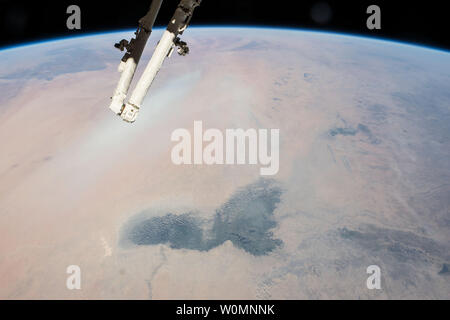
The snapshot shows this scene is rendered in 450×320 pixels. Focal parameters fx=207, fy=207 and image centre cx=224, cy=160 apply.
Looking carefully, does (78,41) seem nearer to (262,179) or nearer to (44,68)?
(44,68)

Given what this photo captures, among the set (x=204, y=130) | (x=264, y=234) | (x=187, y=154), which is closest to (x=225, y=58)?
(x=204, y=130)

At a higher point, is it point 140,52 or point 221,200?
point 140,52

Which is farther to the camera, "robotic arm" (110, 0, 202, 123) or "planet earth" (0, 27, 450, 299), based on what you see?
"planet earth" (0, 27, 450, 299)

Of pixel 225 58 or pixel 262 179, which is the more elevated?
pixel 225 58

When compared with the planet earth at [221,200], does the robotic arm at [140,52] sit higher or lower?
higher


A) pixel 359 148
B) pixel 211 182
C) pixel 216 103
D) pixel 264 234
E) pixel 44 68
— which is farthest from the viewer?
pixel 44 68

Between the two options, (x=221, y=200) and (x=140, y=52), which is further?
(x=221, y=200)

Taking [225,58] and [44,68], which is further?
[225,58]

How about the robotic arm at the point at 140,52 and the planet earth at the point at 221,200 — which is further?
the planet earth at the point at 221,200
